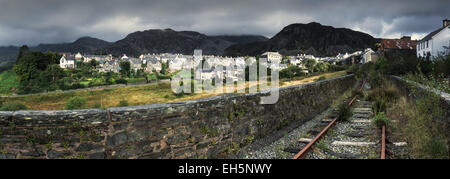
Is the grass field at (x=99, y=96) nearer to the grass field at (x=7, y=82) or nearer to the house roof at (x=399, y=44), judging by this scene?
the grass field at (x=7, y=82)

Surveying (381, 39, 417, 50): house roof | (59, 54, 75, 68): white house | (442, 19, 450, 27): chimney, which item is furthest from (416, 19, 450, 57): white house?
(59, 54, 75, 68): white house

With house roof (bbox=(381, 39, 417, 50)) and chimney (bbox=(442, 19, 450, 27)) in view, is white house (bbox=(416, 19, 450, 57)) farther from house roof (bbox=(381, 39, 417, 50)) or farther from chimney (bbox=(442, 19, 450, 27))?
house roof (bbox=(381, 39, 417, 50))

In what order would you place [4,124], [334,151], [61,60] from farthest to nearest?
[61,60], [334,151], [4,124]

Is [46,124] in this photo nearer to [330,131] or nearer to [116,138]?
[116,138]

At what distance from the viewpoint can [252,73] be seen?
2203 inches

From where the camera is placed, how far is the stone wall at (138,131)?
10.2 ft

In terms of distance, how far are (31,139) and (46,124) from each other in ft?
0.84

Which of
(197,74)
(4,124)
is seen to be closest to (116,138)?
(4,124)

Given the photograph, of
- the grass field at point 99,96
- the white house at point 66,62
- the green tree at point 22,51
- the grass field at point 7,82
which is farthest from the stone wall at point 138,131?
the green tree at point 22,51

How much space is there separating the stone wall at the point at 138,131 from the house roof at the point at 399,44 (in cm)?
7089

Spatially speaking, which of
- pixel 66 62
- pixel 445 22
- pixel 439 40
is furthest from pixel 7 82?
pixel 445 22

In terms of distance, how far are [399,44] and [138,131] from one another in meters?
77.2

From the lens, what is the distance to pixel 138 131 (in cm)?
367

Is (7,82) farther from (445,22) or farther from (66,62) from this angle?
(445,22)
